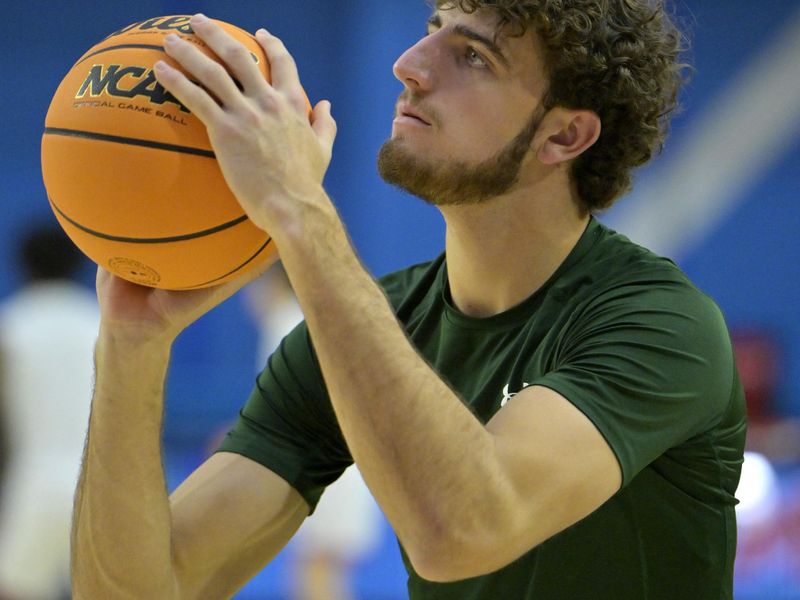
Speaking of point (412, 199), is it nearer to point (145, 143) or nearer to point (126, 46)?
point (126, 46)

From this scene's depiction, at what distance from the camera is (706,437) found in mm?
2600

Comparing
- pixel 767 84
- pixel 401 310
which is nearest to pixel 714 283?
pixel 767 84

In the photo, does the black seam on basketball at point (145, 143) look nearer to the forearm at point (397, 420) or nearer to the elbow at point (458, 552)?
the forearm at point (397, 420)

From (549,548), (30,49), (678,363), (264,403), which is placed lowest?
(549,548)

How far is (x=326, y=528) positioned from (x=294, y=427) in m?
3.80

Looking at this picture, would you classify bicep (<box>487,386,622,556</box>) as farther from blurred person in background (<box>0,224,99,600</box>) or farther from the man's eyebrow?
blurred person in background (<box>0,224,99,600</box>)

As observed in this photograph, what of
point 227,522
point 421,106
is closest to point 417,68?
point 421,106

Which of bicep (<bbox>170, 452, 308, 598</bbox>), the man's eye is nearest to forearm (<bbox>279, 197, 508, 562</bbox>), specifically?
bicep (<bbox>170, 452, 308, 598</bbox>)

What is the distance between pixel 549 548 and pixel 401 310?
78 cm

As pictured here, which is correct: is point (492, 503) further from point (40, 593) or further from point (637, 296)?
point (40, 593)

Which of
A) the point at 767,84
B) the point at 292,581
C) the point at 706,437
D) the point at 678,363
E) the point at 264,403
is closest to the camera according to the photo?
the point at 678,363

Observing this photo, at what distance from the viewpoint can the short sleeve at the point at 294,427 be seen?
2.94 meters

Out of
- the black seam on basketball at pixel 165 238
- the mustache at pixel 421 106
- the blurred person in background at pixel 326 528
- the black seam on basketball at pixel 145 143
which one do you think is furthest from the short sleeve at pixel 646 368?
the blurred person in background at pixel 326 528

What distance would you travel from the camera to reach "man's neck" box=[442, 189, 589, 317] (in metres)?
2.90
